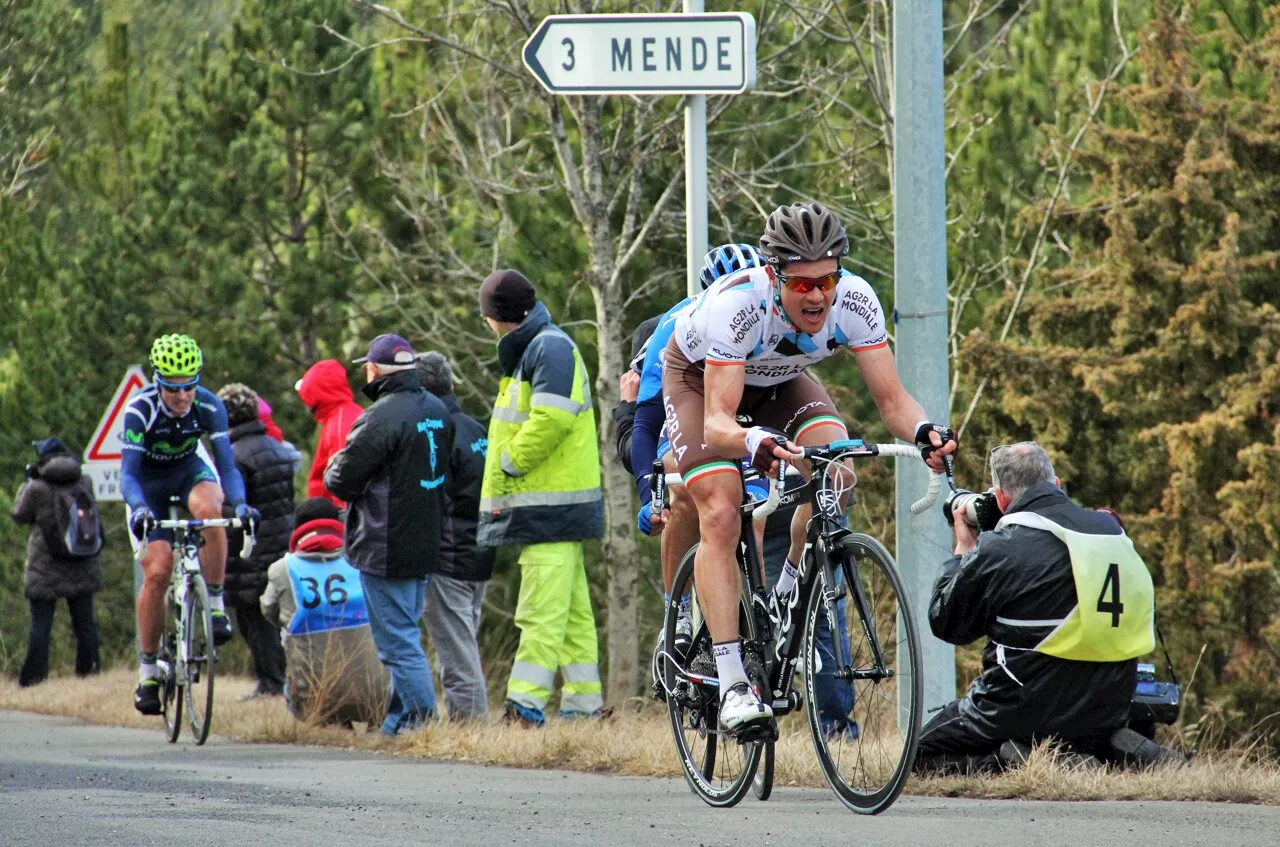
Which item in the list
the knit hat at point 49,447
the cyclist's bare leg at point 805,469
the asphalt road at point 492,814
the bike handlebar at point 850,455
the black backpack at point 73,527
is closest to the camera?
the bike handlebar at point 850,455

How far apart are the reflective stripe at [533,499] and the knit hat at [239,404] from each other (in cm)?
373

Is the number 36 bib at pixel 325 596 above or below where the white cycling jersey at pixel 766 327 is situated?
below

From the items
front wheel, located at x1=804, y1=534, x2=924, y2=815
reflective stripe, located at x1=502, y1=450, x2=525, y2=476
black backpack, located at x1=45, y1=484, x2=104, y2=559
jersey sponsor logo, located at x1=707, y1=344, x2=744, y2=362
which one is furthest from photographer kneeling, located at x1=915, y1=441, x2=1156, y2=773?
black backpack, located at x1=45, y1=484, x2=104, y2=559

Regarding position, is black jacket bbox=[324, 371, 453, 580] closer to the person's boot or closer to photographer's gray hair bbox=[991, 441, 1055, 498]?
photographer's gray hair bbox=[991, 441, 1055, 498]

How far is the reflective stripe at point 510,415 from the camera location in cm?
1071

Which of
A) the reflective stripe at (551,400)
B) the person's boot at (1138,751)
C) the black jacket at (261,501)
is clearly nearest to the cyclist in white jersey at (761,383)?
the person's boot at (1138,751)

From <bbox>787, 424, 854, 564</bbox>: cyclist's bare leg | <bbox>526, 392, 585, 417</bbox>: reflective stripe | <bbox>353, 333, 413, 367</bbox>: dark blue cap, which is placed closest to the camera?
<bbox>787, 424, 854, 564</bbox>: cyclist's bare leg

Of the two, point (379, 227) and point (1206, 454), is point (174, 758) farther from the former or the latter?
point (379, 227)

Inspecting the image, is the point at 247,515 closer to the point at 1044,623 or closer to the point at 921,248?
→ the point at 921,248

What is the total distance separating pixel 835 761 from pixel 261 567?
808cm

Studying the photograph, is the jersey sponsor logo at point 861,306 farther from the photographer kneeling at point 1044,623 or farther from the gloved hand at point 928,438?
the photographer kneeling at point 1044,623

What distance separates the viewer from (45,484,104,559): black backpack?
17203mm

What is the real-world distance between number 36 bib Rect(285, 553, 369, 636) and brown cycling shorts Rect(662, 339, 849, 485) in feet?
14.6

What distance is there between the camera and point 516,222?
18750 mm
